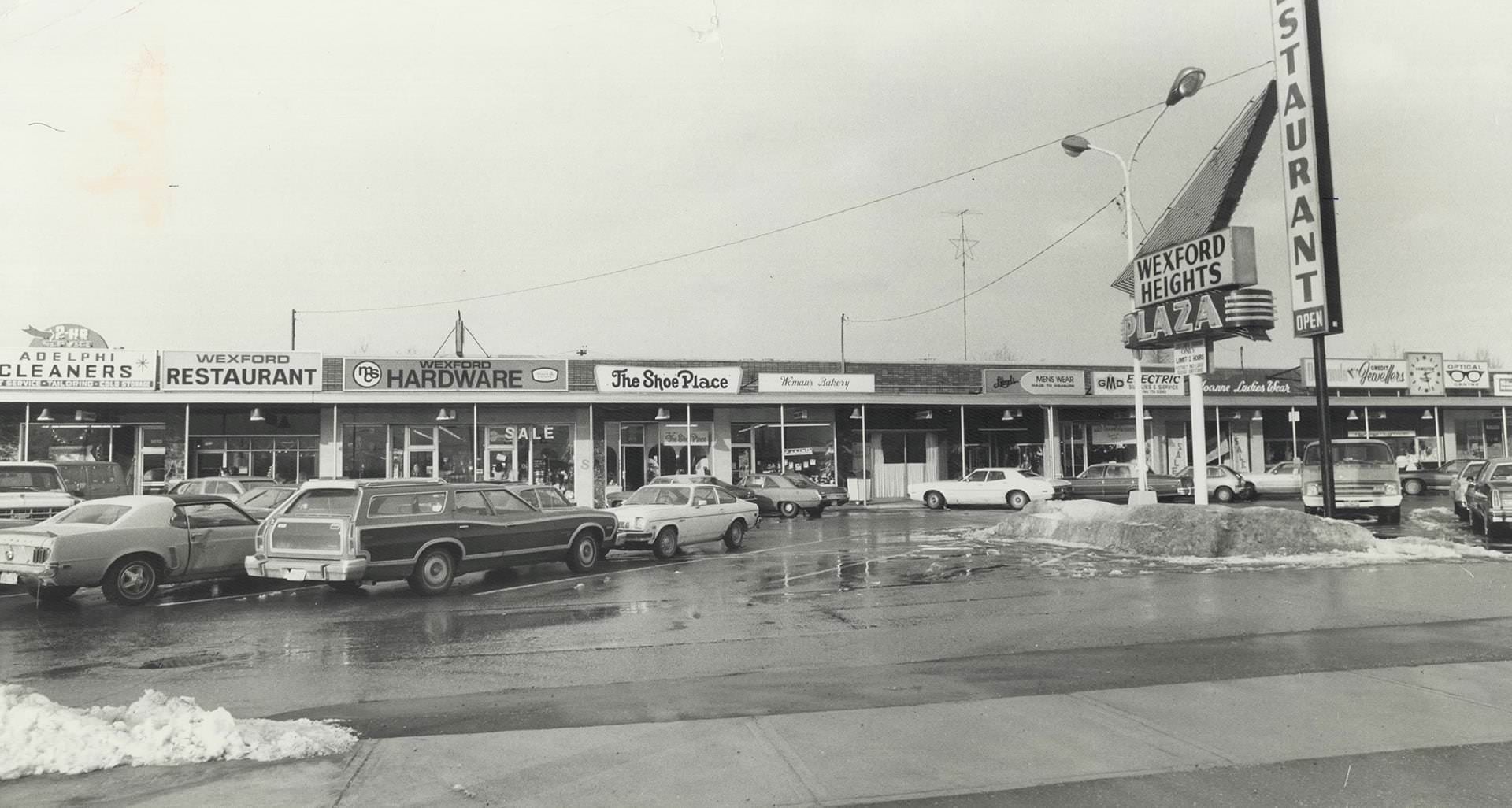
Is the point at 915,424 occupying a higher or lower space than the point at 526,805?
higher

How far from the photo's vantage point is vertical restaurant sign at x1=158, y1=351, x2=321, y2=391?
1086 inches

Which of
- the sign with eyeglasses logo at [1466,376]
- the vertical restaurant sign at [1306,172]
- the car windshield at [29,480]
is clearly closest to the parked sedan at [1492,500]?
the vertical restaurant sign at [1306,172]

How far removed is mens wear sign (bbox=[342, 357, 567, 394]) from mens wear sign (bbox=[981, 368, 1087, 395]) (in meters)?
15.8

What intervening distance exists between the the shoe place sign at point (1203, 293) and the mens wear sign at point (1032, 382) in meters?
16.3

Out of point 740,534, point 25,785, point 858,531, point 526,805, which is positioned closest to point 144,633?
point 25,785

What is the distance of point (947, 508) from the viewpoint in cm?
3183

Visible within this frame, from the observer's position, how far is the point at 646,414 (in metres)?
32.5

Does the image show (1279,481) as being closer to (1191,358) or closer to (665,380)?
(1191,358)

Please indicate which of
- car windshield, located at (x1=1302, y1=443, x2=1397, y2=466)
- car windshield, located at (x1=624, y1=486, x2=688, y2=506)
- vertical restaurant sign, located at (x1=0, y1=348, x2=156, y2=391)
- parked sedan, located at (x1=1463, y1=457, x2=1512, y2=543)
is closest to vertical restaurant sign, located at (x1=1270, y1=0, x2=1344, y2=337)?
parked sedan, located at (x1=1463, y1=457, x2=1512, y2=543)

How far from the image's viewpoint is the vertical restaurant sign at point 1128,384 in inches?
1412

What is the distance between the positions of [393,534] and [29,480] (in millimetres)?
9109

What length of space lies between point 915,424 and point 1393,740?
99.3 ft

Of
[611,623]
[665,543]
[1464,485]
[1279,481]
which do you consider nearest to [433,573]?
[611,623]

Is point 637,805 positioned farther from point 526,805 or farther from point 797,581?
point 797,581
